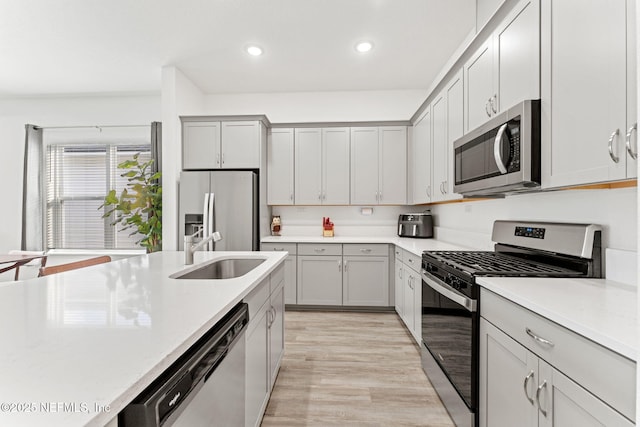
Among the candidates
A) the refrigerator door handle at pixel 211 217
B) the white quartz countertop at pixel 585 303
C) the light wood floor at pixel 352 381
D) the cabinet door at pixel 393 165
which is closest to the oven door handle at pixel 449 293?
the white quartz countertop at pixel 585 303

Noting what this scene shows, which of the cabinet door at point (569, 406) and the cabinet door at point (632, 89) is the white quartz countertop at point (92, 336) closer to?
the cabinet door at point (569, 406)

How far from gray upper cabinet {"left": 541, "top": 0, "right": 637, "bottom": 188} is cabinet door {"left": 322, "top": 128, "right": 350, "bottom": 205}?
269 cm

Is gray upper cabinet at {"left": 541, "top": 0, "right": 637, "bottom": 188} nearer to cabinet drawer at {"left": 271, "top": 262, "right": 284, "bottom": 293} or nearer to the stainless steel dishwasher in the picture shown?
the stainless steel dishwasher

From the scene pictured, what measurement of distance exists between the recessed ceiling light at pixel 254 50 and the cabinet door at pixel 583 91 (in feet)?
8.29

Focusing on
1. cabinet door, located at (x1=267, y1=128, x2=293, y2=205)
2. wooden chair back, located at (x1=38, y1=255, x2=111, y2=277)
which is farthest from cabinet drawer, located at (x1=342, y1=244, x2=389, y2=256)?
wooden chair back, located at (x1=38, y1=255, x2=111, y2=277)

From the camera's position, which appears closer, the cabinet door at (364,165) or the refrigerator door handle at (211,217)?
the refrigerator door handle at (211,217)

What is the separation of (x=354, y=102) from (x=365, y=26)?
1.53m

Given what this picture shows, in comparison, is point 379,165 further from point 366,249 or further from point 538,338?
point 538,338

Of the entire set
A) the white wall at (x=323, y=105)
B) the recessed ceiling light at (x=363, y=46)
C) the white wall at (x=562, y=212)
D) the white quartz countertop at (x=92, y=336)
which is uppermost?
the recessed ceiling light at (x=363, y=46)

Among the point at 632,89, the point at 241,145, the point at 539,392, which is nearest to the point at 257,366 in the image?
the point at 539,392

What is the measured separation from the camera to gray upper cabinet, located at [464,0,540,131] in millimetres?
1550

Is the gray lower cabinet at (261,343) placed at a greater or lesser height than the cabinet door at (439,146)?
lesser

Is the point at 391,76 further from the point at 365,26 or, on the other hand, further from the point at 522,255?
the point at 522,255

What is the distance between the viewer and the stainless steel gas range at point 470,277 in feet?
4.96
